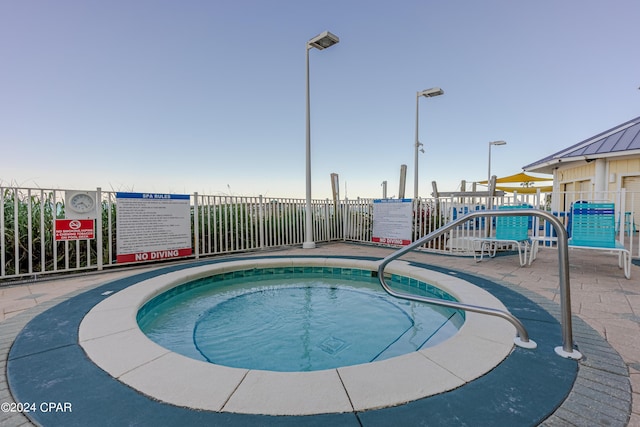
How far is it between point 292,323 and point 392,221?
5.36m

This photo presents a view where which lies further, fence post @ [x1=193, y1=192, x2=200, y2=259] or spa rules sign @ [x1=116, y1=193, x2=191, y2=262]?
fence post @ [x1=193, y1=192, x2=200, y2=259]

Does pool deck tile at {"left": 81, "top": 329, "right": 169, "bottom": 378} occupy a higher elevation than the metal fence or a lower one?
lower

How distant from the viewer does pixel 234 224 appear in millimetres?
7172

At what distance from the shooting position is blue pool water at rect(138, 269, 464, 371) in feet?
8.14

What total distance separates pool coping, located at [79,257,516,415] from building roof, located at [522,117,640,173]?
436 inches

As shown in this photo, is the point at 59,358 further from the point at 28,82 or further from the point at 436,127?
the point at 436,127

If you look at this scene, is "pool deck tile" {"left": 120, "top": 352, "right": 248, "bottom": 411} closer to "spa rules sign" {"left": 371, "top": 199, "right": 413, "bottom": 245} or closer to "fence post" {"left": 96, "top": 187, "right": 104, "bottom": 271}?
"fence post" {"left": 96, "top": 187, "right": 104, "bottom": 271}

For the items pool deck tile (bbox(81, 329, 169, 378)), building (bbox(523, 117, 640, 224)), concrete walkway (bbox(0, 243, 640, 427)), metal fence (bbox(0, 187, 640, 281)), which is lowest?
concrete walkway (bbox(0, 243, 640, 427))

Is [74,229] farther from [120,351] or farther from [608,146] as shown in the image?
[608,146]

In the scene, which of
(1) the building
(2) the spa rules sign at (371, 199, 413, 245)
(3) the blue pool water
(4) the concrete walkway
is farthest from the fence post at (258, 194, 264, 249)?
(1) the building

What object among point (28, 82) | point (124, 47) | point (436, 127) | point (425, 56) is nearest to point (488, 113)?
point (436, 127)

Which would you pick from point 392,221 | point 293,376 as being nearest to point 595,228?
point 392,221

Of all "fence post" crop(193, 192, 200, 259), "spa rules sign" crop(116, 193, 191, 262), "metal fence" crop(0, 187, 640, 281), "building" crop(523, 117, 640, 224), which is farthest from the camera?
"building" crop(523, 117, 640, 224)

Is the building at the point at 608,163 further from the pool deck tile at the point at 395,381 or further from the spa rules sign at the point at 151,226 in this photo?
the spa rules sign at the point at 151,226
